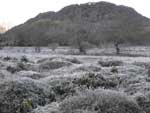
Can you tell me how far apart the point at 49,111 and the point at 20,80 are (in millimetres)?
2943

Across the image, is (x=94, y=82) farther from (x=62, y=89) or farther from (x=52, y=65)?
(x=52, y=65)

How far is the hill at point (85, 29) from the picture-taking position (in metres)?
85.1

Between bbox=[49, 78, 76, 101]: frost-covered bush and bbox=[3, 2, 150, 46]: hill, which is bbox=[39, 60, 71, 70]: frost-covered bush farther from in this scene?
bbox=[3, 2, 150, 46]: hill

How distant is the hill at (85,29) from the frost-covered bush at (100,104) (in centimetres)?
5708

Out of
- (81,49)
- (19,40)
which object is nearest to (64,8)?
(19,40)

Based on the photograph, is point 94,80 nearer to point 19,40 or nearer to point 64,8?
point 19,40

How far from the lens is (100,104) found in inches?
369

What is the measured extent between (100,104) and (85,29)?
9287 cm

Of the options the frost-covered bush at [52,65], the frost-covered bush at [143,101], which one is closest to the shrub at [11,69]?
the frost-covered bush at [52,65]

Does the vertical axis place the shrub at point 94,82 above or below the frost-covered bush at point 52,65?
above

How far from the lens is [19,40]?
293 feet

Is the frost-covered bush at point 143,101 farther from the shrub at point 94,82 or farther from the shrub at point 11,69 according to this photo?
the shrub at point 11,69

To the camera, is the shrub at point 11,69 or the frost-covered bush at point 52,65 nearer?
the shrub at point 11,69

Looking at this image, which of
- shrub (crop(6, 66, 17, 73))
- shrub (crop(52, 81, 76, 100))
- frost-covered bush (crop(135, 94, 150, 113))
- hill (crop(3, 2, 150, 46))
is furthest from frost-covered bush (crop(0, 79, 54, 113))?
hill (crop(3, 2, 150, 46))
